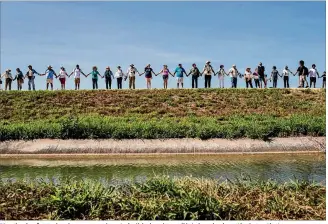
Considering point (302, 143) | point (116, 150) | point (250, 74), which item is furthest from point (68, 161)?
point (250, 74)

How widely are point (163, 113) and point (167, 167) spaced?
1215cm

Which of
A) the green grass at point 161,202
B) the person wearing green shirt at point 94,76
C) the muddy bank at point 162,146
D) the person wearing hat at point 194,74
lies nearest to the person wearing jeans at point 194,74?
the person wearing hat at point 194,74

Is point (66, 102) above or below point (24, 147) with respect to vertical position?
Result: above

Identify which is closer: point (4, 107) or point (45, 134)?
point (45, 134)

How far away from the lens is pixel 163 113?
98.1ft

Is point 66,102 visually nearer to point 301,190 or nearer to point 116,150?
point 116,150

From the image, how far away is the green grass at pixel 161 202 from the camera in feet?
29.8

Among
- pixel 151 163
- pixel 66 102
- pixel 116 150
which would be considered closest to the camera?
pixel 151 163

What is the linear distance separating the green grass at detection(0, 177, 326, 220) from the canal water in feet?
13.0

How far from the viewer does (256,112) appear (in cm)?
2969

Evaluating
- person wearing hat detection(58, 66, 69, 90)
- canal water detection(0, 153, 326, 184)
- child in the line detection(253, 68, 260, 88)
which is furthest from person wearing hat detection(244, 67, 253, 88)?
canal water detection(0, 153, 326, 184)

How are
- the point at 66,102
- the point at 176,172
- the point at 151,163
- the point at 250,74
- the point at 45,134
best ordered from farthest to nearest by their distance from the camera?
1. the point at 250,74
2. the point at 66,102
3. the point at 45,134
4. the point at 151,163
5. the point at 176,172

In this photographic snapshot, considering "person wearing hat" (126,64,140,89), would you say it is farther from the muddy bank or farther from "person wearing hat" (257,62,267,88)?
the muddy bank

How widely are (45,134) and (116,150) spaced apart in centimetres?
408
